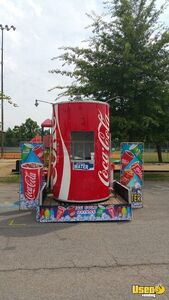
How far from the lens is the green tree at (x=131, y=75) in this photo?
55.4 feet

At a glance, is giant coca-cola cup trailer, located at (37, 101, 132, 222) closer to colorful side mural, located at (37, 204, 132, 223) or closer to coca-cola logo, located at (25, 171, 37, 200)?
colorful side mural, located at (37, 204, 132, 223)

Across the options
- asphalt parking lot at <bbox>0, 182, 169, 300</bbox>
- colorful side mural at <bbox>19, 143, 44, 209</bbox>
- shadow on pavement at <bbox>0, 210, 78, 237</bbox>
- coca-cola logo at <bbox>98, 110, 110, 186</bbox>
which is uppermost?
coca-cola logo at <bbox>98, 110, 110, 186</bbox>

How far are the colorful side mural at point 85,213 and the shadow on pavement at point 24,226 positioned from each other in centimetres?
20

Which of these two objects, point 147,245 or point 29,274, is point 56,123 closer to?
point 147,245

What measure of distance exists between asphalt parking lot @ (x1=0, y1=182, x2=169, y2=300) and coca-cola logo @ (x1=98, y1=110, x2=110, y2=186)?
1243 millimetres

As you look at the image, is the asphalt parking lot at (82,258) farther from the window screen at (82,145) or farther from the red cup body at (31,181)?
the window screen at (82,145)

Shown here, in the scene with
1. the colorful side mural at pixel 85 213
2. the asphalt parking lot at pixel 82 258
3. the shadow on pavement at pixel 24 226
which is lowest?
the shadow on pavement at pixel 24 226

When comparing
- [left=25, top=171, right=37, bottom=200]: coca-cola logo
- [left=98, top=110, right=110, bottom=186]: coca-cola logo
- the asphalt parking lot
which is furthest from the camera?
[left=25, top=171, right=37, bottom=200]: coca-cola logo

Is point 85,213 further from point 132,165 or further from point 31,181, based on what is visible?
point 132,165

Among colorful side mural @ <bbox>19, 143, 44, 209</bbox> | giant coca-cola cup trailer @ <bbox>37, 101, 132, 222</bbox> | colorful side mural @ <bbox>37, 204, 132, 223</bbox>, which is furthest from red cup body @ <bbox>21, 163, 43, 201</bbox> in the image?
colorful side mural @ <bbox>37, 204, 132, 223</bbox>

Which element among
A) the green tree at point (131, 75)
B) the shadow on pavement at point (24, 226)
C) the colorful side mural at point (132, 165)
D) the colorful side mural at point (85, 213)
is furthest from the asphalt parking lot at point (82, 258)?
the green tree at point (131, 75)

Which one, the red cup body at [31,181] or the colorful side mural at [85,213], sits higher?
the red cup body at [31,181]

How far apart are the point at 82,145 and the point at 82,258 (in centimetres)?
388

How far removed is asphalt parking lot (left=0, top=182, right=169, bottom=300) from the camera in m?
4.46
